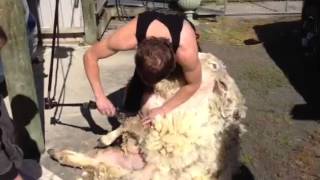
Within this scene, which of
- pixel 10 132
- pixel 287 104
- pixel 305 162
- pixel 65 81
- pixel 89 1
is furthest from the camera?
pixel 89 1

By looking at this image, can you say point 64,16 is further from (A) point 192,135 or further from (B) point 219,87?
(A) point 192,135

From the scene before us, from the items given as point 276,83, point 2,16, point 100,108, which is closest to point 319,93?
point 276,83

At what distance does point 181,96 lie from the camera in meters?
3.61

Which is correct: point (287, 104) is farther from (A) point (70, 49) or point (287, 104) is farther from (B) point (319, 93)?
(A) point (70, 49)

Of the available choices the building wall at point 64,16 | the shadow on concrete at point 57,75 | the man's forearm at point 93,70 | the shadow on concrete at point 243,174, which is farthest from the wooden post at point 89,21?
the shadow on concrete at point 243,174

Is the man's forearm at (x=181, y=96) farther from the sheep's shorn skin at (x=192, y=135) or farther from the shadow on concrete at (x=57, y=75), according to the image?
the shadow on concrete at (x=57, y=75)

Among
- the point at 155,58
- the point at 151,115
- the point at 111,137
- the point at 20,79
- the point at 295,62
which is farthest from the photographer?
the point at 295,62

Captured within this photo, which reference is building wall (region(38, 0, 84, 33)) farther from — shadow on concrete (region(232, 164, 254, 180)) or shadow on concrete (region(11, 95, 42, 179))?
shadow on concrete (region(232, 164, 254, 180))

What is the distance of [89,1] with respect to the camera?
7.13 m

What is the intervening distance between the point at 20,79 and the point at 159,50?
122 cm

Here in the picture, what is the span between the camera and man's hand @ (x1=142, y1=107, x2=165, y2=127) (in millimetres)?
3647

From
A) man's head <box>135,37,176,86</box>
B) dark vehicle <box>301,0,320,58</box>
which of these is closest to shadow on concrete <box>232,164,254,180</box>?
man's head <box>135,37,176,86</box>

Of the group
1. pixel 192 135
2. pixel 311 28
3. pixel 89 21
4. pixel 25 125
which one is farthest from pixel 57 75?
pixel 311 28

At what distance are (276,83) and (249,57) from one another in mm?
1117
